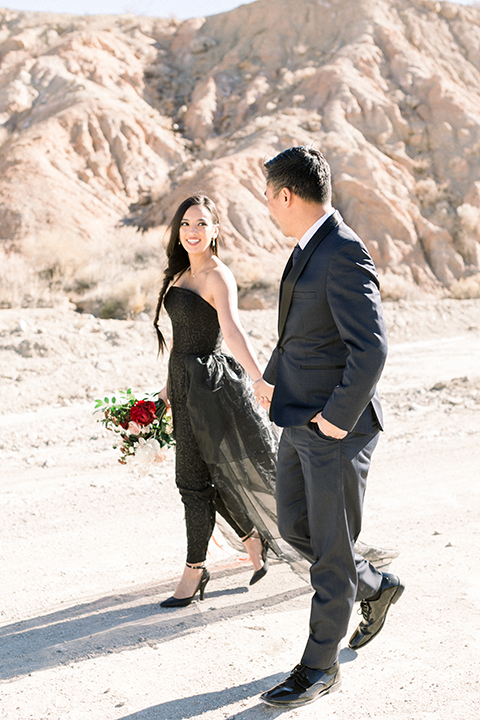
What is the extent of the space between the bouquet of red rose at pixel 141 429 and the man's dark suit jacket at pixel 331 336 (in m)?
1.13

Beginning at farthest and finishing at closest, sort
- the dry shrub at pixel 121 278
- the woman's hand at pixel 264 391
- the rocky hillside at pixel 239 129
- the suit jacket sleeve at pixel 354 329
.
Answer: the rocky hillside at pixel 239 129, the dry shrub at pixel 121 278, the woman's hand at pixel 264 391, the suit jacket sleeve at pixel 354 329

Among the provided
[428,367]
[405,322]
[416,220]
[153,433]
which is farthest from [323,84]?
[153,433]

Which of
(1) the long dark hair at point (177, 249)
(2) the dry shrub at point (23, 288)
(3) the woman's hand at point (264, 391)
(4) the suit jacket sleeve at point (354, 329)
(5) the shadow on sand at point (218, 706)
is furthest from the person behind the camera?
(2) the dry shrub at point (23, 288)

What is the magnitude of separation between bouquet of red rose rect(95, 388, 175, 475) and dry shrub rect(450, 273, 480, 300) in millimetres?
16829

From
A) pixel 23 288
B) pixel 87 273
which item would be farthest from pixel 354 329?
pixel 87 273

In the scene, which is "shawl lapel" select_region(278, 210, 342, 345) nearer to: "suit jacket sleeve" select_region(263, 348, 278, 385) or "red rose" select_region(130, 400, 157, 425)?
"suit jacket sleeve" select_region(263, 348, 278, 385)

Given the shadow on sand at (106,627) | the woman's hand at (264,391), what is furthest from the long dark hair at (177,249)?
the shadow on sand at (106,627)

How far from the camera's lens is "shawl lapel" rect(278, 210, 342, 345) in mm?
2441

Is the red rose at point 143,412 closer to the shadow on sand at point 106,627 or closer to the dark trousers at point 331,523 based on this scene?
the shadow on sand at point 106,627

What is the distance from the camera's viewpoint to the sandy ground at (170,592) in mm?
2627

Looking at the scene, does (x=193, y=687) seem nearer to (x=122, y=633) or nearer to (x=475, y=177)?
(x=122, y=633)

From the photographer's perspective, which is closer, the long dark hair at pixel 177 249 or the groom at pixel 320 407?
the groom at pixel 320 407

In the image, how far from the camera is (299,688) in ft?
8.12

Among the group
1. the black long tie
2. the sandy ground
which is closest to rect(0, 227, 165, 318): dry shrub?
the sandy ground
